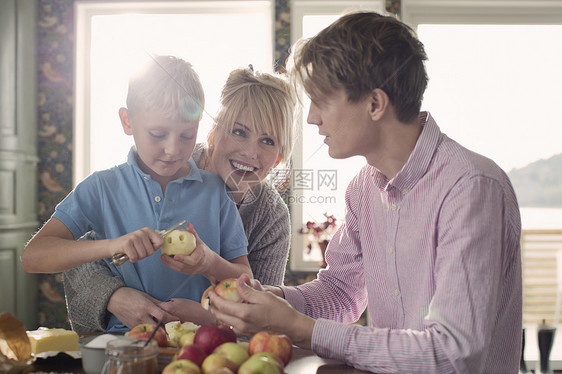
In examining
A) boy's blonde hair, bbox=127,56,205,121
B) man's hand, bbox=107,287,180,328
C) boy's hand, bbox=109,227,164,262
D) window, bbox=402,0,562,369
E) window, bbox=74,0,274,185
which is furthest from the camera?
window, bbox=402,0,562,369

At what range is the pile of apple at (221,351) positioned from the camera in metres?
0.81

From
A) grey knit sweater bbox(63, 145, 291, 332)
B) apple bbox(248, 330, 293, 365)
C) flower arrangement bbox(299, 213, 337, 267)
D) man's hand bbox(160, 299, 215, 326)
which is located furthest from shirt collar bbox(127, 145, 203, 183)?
flower arrangement bbox(299, 213, 337, 267)

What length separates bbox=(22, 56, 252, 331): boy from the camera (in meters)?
1.39

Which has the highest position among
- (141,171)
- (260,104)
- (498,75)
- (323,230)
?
(498,75)

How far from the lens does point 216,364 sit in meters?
0.83

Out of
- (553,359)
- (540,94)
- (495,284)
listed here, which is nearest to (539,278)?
(553,359)

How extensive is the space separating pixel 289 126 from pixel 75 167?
2240 mm

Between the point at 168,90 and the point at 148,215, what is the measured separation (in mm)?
357

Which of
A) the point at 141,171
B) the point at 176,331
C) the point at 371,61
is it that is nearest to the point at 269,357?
the point at 176,331

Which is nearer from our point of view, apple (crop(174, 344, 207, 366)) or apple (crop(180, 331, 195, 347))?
apple (crop(174, 344, 207, 366))

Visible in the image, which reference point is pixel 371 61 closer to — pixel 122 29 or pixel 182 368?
pixel 182 368

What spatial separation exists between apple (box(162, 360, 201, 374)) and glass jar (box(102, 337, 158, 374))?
3cm

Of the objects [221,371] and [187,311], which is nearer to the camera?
[221,371]

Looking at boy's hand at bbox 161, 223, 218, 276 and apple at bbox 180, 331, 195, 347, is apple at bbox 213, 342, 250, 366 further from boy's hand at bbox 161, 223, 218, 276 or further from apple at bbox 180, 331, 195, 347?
boy's hand at bbox 161, 223, 218, 276
